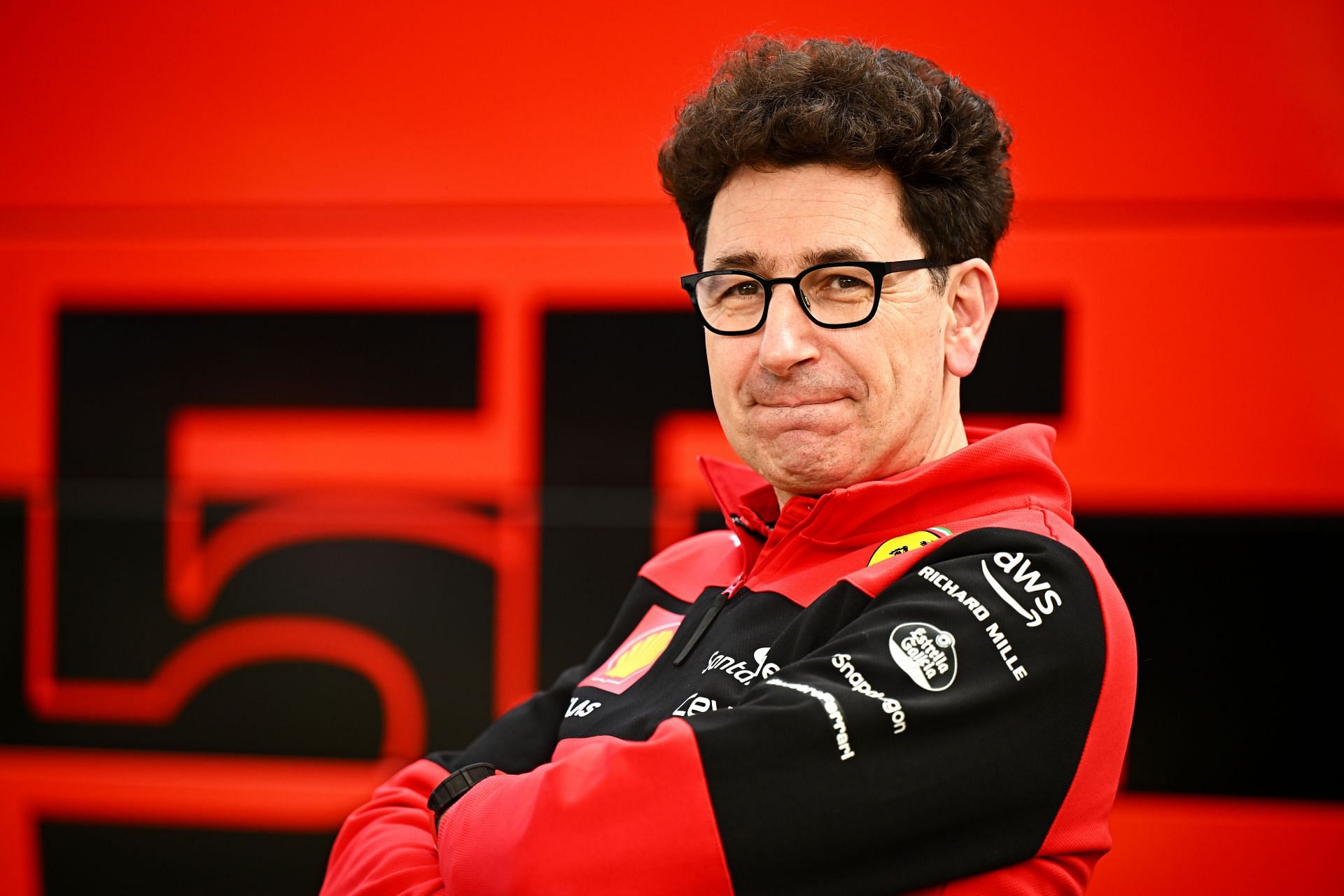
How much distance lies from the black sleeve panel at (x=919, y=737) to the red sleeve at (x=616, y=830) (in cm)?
2

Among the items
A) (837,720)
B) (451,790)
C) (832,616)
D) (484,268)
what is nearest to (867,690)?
(837,720)

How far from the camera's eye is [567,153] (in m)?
2.17

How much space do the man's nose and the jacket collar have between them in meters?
0.14

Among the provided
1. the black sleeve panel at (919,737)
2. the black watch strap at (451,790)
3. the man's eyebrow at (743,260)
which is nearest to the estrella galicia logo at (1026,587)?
the black sleeve panel at (919,737)

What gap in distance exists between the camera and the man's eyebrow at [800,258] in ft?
3.68

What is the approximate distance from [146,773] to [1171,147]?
226cm

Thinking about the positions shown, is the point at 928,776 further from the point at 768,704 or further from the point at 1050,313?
the point at 1050,313

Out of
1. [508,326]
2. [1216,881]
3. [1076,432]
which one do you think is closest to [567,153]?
[508,326]

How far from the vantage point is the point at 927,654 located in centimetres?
90

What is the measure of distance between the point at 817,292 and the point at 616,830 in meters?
0.56

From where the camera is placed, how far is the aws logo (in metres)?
1.25

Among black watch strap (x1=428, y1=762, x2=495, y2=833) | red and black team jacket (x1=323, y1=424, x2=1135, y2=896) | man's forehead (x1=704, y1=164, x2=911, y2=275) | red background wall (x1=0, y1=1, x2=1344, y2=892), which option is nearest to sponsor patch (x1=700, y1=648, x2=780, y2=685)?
red and black team jacket (x1=323, y1=424, x2=1135, y2=896)

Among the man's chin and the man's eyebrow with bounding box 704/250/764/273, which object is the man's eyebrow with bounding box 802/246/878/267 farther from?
the man's chin

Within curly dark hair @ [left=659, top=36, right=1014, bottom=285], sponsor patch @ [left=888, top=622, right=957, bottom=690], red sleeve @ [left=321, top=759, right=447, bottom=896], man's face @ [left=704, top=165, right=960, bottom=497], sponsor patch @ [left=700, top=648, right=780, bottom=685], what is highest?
curly dark hair @ [left=659, top=36, right=1014, bottom=285]
